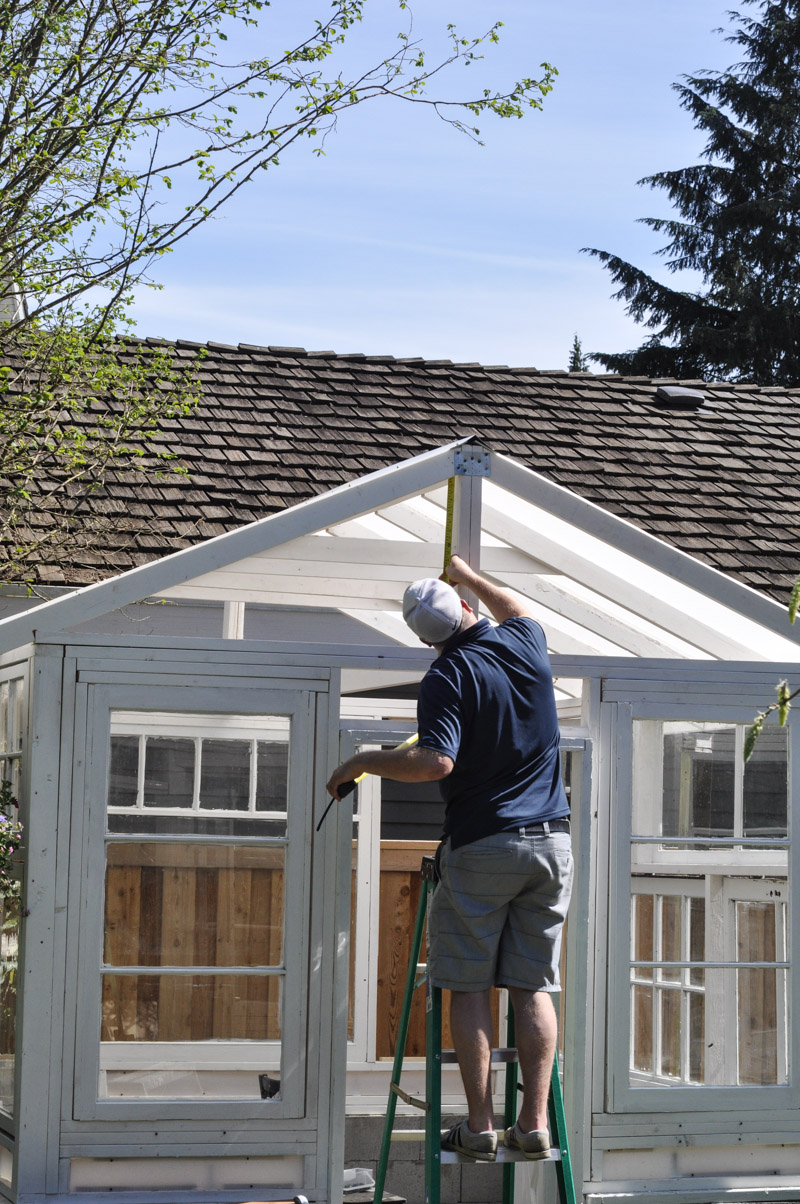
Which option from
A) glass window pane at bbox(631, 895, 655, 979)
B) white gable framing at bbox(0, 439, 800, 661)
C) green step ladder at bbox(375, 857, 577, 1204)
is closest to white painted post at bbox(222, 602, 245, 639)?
white gable framing at bbox(0, 439, 800, 661)

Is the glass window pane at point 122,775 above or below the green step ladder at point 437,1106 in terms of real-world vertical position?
above

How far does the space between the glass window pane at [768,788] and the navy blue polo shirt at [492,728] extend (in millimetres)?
1027

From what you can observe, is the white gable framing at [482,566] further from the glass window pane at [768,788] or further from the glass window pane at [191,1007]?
the glass window pane at [191,1007]

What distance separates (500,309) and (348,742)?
36.0 feet

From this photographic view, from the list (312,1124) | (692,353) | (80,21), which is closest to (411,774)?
(312,1124)

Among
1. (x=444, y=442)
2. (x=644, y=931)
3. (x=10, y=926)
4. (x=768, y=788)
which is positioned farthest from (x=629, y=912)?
(x=444, y=442)

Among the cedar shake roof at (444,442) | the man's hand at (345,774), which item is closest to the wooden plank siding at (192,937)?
the man's hand at (345,774)

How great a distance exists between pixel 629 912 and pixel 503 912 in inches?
32.5

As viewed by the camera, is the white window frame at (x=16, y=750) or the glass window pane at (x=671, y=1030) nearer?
the white window frame at (x=16, y=750)

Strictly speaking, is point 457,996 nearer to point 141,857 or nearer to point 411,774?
point 411,774

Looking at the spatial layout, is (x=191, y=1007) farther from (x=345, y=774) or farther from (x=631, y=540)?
(x=631, y=540)

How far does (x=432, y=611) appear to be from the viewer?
3.93 meters

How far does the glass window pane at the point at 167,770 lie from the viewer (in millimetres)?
4312

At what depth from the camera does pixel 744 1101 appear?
15.1 ft
